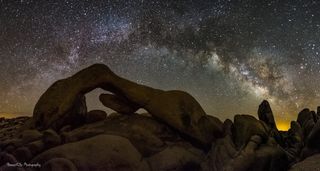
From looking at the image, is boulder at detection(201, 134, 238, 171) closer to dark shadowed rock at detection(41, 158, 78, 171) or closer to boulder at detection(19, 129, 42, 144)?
dark shadowed rock at detection(41, 158, 78, 171)

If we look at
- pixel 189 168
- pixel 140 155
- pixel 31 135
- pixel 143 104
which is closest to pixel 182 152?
pixel 189 168

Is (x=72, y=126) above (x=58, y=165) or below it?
above

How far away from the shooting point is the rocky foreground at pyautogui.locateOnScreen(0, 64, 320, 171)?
13.3 m

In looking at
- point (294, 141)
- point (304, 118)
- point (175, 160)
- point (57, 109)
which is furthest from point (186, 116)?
point (304, 118)

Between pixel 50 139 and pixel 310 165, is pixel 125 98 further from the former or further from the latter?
pixel 310 165

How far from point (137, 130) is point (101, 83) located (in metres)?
3.35

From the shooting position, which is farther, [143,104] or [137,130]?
[143,104]

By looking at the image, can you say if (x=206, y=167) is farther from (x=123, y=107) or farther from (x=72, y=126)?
(x=72, y=126)

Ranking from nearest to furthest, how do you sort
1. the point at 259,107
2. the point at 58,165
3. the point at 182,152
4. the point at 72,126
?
1. the point at 58,165
2. the point at 182,152
3. the point at 72,126
4. the point at 259,107

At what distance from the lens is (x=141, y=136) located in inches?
631

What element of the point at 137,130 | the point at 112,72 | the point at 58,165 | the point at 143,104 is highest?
the point at 112,72

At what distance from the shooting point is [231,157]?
14.2 m

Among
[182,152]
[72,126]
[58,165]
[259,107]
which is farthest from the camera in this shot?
[259,107]

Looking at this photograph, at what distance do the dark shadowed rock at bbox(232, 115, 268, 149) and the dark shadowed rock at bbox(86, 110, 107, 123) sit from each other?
23.0ft
